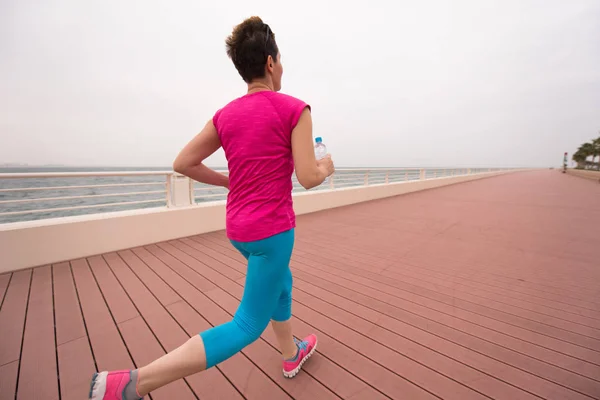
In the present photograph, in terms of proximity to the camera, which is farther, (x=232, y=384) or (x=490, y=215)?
(x=490, y=215)

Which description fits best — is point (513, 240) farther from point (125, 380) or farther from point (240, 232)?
point (125, 380)

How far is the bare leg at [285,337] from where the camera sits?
138 centimetres

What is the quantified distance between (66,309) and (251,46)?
8.39 ft

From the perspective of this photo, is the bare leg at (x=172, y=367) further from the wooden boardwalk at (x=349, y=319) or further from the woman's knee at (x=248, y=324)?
the wooden boardwalk at (x=349, y=319)

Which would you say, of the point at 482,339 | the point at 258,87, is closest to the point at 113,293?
the point at 258,87

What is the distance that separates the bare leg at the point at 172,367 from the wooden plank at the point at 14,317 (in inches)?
57.2

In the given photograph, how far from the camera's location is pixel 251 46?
3.28ft

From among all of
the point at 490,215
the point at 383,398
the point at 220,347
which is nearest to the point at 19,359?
the point at 220,347

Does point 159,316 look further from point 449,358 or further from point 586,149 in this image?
point 586,149

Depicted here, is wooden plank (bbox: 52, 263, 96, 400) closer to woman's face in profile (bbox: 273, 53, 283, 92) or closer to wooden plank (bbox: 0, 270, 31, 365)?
wooden plank (bbox: 0, 270, 31, 365)

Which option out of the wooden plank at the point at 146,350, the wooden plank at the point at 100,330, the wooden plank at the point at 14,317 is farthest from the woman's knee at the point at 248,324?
the wooden plank at the point at 14,317

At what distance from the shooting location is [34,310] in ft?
7.03

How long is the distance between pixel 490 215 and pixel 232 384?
649 cm

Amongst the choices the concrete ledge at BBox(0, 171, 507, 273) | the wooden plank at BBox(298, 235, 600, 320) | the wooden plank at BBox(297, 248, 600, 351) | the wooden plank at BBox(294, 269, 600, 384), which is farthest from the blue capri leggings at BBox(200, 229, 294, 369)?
the concrete ledge at BBox(0, 171, 507, 273)
